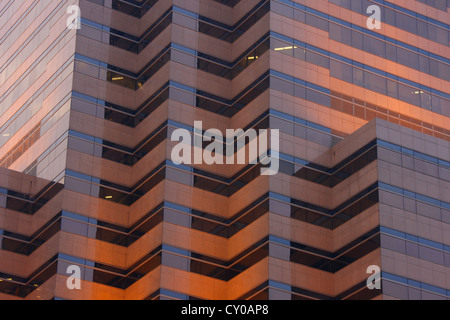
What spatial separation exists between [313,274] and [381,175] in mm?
11186

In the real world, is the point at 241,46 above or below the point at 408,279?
above

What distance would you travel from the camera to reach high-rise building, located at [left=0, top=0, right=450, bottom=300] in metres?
112

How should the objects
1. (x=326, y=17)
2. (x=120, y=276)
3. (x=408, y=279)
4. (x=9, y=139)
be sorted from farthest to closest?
1. (x=9, y=139)
2. (x=326, y=17)
3. (x=120, y=276)
4. (x=408, y=279)

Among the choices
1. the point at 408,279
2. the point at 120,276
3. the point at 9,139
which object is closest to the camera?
the point at 408,279

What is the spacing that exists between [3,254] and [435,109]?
4788 centimetres

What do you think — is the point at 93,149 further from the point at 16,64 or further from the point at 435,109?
the point at 435,109

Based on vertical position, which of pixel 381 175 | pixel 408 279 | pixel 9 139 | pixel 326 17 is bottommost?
pixel 408 279

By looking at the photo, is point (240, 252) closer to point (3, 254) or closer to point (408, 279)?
point (408, 279)

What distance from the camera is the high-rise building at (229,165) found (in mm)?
112438

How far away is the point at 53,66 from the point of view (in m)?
131

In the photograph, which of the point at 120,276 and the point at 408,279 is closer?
the point at 408,279

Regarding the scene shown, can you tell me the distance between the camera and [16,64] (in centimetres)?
14200

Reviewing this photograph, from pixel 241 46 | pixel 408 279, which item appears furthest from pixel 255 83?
pixel 408 279

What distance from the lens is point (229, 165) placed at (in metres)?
122
